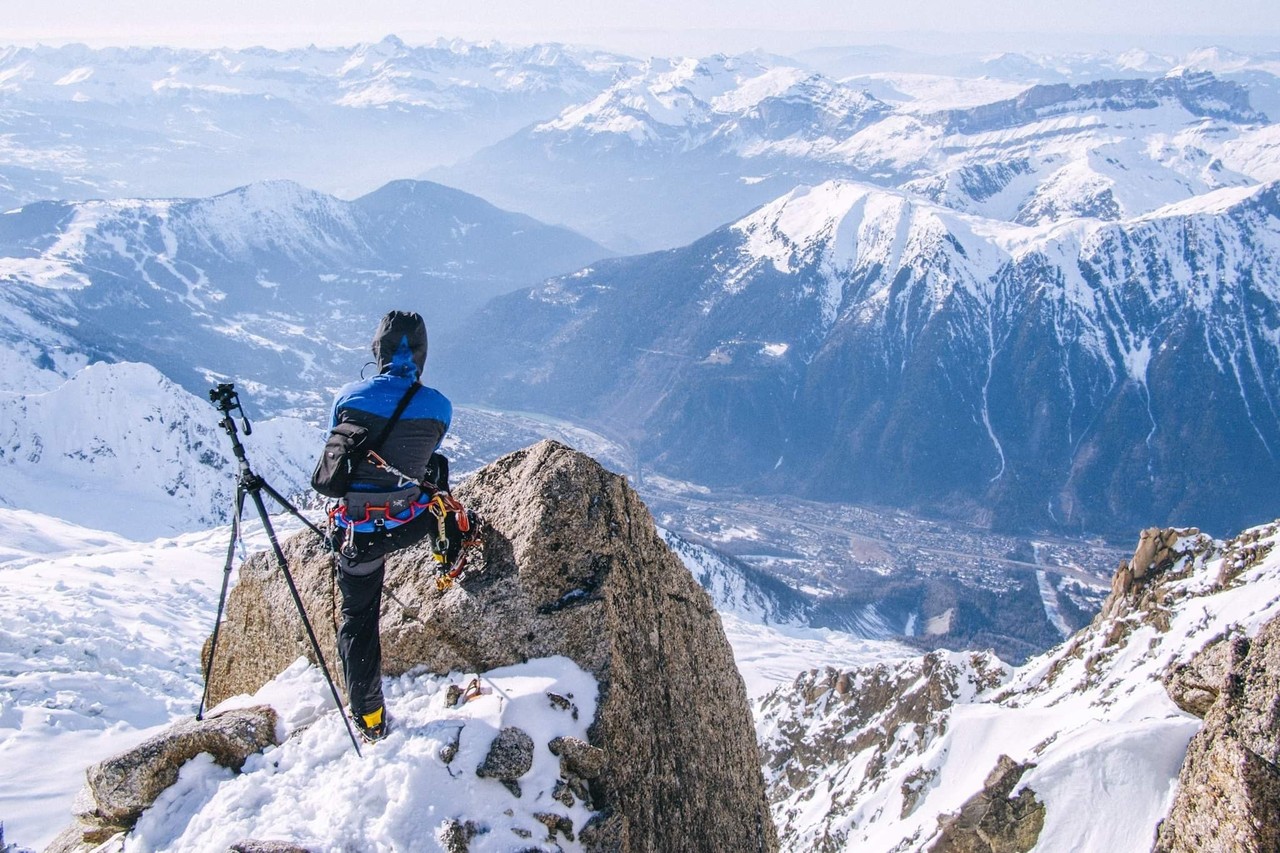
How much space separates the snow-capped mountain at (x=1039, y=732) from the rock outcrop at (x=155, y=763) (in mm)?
15633

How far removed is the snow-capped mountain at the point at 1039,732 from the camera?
2578cm

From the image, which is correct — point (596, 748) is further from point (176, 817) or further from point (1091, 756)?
point (1091, 756)

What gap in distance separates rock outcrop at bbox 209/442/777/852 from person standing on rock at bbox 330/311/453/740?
1147 millimetres

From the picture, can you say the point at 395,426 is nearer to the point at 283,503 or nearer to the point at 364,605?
the point at 283,503

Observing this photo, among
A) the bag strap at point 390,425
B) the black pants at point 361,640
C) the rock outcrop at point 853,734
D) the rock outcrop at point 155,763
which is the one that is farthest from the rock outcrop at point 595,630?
the rock outcrop at point 853,734

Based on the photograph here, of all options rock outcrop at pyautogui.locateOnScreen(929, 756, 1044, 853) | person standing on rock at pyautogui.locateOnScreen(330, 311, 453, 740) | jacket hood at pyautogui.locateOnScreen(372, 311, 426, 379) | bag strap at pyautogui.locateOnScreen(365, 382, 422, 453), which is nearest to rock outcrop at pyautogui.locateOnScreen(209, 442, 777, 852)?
person standing on rock at pyautogui.locateOnScreen(330, 311, 453, 740)

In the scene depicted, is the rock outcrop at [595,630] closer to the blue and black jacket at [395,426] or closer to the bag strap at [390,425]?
Answer: the blue and black jacket at [395,426]

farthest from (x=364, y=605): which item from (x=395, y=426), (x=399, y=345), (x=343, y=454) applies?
(x=399, y=345)

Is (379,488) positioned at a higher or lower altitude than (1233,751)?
higher

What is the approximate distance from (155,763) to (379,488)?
172 inches

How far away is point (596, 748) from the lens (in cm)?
1066

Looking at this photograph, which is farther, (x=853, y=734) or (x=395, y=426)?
(x=853, y=734)

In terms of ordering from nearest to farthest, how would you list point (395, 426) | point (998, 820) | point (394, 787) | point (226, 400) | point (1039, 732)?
point (394, 787)
point (226, 400)
point (395, 426)
point (998, 820)
point (1039, 732)

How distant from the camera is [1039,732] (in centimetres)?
4012
